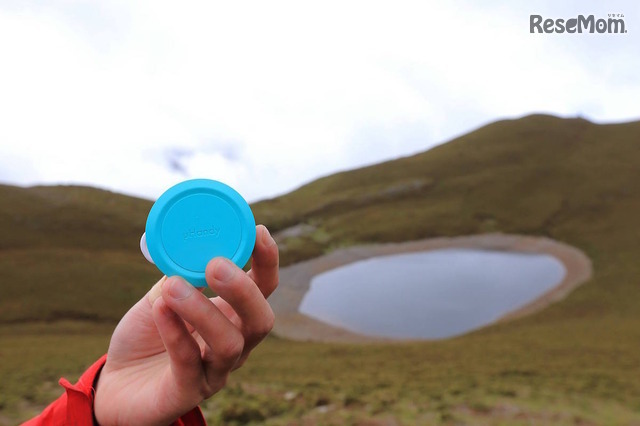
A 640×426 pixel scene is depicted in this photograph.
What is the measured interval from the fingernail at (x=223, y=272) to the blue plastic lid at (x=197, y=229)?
521mm

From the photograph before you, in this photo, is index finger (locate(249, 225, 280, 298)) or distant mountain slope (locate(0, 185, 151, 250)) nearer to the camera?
index finger (locate(249, 225, 280, 298))

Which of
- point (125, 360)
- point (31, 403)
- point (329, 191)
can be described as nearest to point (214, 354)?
point (125, 360)

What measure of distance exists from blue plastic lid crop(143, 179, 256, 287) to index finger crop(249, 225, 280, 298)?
106 millimetres

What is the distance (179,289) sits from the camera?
256 cm

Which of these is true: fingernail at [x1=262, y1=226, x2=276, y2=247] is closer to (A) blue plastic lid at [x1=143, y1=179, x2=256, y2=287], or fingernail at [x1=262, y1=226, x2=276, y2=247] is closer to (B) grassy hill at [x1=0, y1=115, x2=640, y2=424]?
(A) blue plastic lid at [x1=143, y1=179, x2=256, y2=287]

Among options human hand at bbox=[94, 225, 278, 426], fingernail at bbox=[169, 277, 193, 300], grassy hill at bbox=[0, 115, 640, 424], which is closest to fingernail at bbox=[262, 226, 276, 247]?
human hand at bbox=[94, 225, 278, 426]

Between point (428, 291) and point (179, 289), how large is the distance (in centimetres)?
5339

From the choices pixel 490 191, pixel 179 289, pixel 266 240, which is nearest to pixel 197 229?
pixel 266 240

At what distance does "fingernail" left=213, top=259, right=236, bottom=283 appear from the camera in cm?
255

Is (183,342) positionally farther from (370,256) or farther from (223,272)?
(370,256)

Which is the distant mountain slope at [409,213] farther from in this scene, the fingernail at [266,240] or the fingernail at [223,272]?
the fingernail at [223,272]

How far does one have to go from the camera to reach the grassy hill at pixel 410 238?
13.9 m

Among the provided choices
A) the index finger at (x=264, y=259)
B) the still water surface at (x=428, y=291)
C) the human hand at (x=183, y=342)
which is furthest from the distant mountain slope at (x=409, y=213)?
the index finger at (x=264, y=259)

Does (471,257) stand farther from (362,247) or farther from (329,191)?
(329,191)
